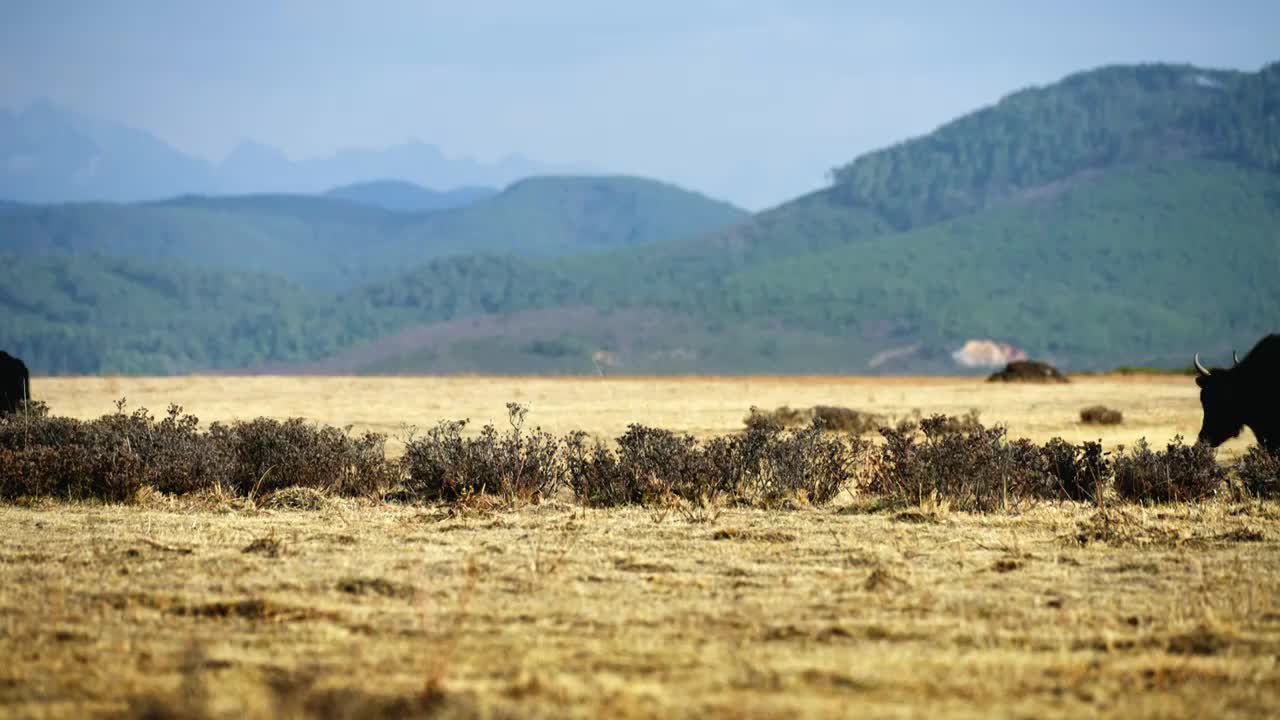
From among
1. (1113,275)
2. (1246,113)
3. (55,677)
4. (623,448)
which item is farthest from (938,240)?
(55,677)

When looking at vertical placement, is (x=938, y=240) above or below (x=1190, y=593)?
above

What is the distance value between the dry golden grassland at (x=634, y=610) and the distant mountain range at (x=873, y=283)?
92.4m

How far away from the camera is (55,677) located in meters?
7.15

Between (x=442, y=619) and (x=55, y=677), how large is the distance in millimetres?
2228

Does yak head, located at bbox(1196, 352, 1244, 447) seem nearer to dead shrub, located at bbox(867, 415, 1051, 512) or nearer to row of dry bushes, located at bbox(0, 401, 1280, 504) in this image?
row of dry bushes, located at bbox(0, 401, 1280, 504)

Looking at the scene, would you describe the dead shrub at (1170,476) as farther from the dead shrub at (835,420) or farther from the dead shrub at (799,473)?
the dead shrub at (835,420)

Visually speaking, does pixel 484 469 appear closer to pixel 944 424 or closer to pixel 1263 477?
pixel 1263 477

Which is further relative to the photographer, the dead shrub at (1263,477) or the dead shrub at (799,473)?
the dead shrub at (1263,477)

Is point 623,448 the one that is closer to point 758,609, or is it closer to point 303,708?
point 758,609

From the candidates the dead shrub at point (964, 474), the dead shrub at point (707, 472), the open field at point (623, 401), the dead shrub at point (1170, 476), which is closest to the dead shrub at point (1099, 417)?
the open field at point (623, 401)

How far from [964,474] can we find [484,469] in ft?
16.2

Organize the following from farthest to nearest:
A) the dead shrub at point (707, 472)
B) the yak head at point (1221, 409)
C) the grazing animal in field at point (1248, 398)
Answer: the yak head at point (1221, 409) → the grazing animal in field at point (1248, 398) → the dead shrub at point (707, 472)

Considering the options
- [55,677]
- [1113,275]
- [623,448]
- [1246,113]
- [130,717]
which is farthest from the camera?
[1246,113]

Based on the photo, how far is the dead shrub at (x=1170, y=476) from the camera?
15.2m
